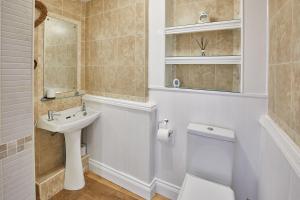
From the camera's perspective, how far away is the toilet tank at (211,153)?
1396 millimetres

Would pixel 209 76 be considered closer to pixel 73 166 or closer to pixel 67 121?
pixel 67 121

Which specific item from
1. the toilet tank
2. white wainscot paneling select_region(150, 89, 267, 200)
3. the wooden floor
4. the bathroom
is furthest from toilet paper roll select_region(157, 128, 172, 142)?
the wooden floor

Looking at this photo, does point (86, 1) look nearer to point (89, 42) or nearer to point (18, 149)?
point (89, 42)

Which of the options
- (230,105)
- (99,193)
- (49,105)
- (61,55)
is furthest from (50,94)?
(230,105)

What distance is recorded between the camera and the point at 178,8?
1864mm

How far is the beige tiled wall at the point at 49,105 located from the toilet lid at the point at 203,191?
161 cm

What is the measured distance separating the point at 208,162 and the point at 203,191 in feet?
0.82

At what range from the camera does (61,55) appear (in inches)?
83.6

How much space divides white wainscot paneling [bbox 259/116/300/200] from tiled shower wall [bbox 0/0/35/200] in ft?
4.07

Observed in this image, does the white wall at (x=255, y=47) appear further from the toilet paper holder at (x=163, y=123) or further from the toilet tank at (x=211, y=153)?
the toilet paper holder at (x=163, y=123)

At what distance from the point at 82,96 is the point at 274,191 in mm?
2182

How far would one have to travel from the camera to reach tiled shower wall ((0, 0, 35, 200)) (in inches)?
32.8

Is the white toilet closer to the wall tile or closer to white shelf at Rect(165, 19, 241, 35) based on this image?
the wall tile

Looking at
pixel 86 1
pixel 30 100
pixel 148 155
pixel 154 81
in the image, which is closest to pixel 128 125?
pixel 148 155
